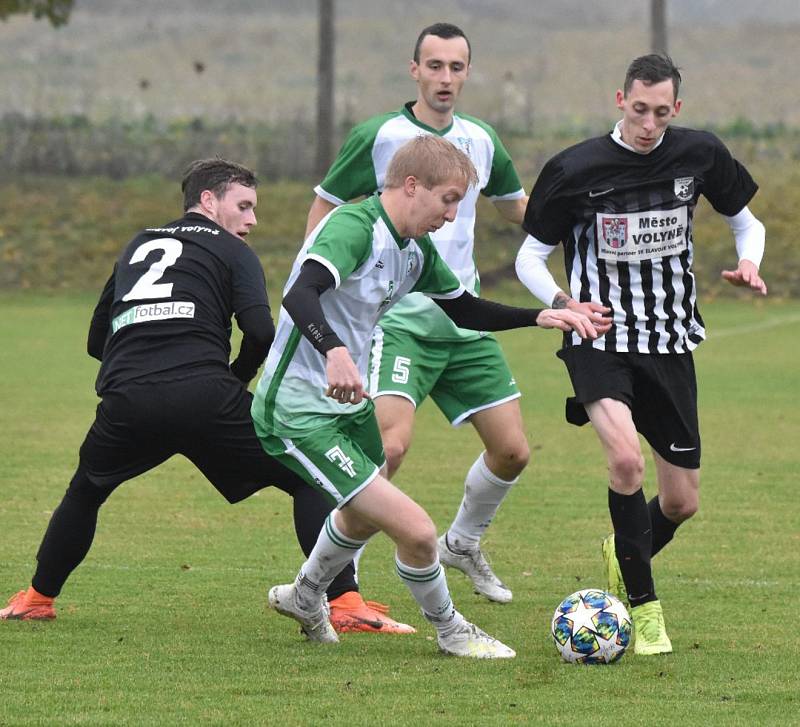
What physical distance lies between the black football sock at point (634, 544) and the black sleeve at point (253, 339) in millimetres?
1441

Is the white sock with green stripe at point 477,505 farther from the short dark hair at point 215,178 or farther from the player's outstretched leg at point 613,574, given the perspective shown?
the short dark hair at point 215,178

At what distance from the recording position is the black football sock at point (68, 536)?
6.10m

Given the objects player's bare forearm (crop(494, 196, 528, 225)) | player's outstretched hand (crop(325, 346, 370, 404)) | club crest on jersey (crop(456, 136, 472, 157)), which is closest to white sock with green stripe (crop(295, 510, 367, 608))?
player's outstretched hand (crop(325, 346, 370, 404))

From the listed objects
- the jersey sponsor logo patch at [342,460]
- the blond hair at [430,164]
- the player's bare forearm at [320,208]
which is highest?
the blond hair at [430,164]

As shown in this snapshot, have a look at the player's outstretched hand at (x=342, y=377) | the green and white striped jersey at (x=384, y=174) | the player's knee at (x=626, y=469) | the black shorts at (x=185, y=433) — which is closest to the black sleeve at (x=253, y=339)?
the black shorts at (x=185, y=433)

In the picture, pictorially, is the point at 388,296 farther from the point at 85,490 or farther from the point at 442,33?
the point at 442,33

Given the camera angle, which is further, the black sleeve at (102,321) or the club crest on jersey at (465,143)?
the club crest on jersey at (465,143)

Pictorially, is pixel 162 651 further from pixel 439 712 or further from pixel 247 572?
pixel 247 572

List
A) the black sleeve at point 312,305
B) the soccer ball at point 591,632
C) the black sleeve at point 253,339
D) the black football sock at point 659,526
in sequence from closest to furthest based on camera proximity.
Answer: the black sleeve at point 312,305 → the soccer ball at point 591,632 → the black sleeve at point 253,339 → the black football sock at point 659,526

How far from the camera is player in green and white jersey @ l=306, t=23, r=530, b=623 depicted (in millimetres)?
7059

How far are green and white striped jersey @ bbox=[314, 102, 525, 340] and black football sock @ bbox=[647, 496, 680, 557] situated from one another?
1216 mm

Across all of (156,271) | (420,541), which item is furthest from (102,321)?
(420,541)

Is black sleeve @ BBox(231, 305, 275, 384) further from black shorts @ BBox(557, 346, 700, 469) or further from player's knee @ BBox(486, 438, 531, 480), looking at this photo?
player's knee @ BBox(486, 438, 531, 480)

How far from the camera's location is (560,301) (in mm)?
5891
